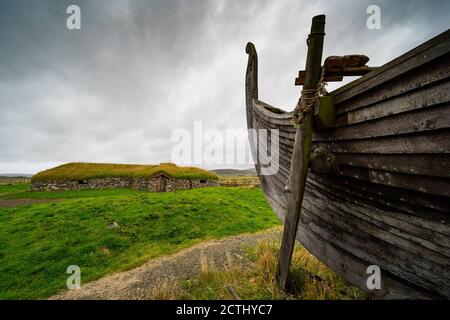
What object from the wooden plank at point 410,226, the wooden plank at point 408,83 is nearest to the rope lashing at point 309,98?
the wooden plank at point 408,83

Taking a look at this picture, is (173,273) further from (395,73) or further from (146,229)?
(395,73)

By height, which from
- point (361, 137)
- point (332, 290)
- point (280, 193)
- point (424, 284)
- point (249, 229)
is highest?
point (361, 137)

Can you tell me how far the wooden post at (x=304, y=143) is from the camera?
252 centimetres

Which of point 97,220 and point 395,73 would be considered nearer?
point 395,73

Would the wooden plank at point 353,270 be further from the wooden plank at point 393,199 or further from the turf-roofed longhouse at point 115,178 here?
the turf-roofed longhouse at point 115,178

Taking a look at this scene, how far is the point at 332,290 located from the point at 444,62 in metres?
4.56

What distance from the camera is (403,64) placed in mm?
1809

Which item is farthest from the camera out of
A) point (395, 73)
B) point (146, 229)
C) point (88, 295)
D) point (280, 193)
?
point (146, 229)

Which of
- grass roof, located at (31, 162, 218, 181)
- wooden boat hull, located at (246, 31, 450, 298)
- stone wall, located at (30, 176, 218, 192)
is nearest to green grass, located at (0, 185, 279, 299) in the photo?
wooden boat hull, located at (246, 31, 450, 298)

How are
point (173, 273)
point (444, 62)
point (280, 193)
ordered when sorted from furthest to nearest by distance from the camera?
point (173, 273), point (280, 193), point (444, 62)

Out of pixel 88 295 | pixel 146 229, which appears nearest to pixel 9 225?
pixel 146 229

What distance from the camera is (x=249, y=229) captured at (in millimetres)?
11328

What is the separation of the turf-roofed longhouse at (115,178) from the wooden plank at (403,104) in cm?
2698

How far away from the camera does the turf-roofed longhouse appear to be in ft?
89.8
